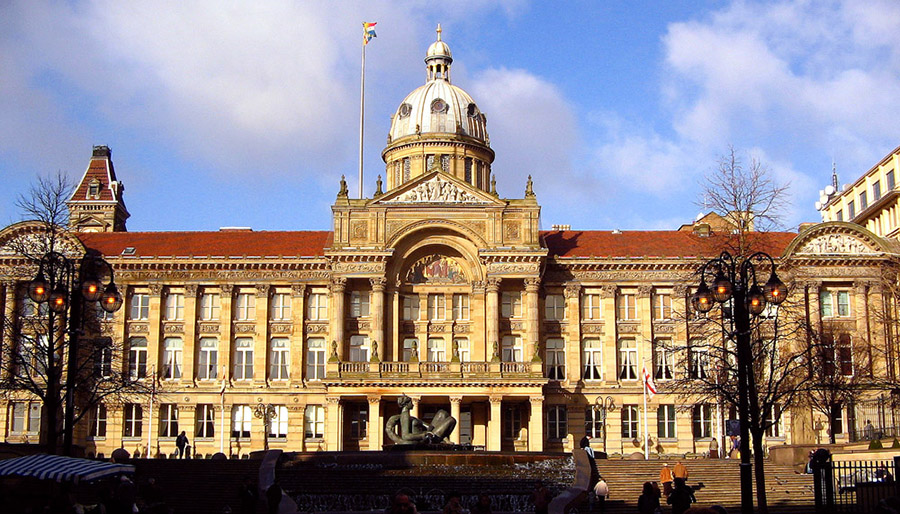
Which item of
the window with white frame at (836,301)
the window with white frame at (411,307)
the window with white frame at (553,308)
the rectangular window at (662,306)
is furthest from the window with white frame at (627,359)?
the window with white frame at (411,307)

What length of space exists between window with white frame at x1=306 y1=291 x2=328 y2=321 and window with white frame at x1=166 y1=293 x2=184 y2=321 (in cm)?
829

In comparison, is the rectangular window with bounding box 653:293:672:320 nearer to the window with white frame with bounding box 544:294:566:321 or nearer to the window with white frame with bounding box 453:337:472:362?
the window with white frame with bounding box 544:294:566:321

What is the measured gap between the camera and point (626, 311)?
232ft

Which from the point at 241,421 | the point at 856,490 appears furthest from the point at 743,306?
the point at 241,421

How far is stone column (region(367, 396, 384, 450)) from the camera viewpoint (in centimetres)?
6291

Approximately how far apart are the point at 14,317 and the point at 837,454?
44.7 metres

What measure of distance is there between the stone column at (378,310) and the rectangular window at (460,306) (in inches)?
198

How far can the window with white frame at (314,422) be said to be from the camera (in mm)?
68750

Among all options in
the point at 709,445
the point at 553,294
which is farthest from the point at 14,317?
the point at 709,445

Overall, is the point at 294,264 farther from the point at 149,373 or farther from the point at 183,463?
the point at 183,463

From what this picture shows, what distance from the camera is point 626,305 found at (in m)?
70.8

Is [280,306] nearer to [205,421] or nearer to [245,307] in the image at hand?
[245,307]

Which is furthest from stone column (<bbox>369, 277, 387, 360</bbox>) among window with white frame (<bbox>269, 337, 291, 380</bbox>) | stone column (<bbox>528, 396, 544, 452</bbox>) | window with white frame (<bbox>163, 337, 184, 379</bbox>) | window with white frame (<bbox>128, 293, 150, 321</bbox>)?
window with white frame (<bbox>128, 293, 150, 321</bbox>)

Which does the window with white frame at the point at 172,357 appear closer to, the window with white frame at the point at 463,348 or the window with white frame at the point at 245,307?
the window with white frame at the point at 245,307
